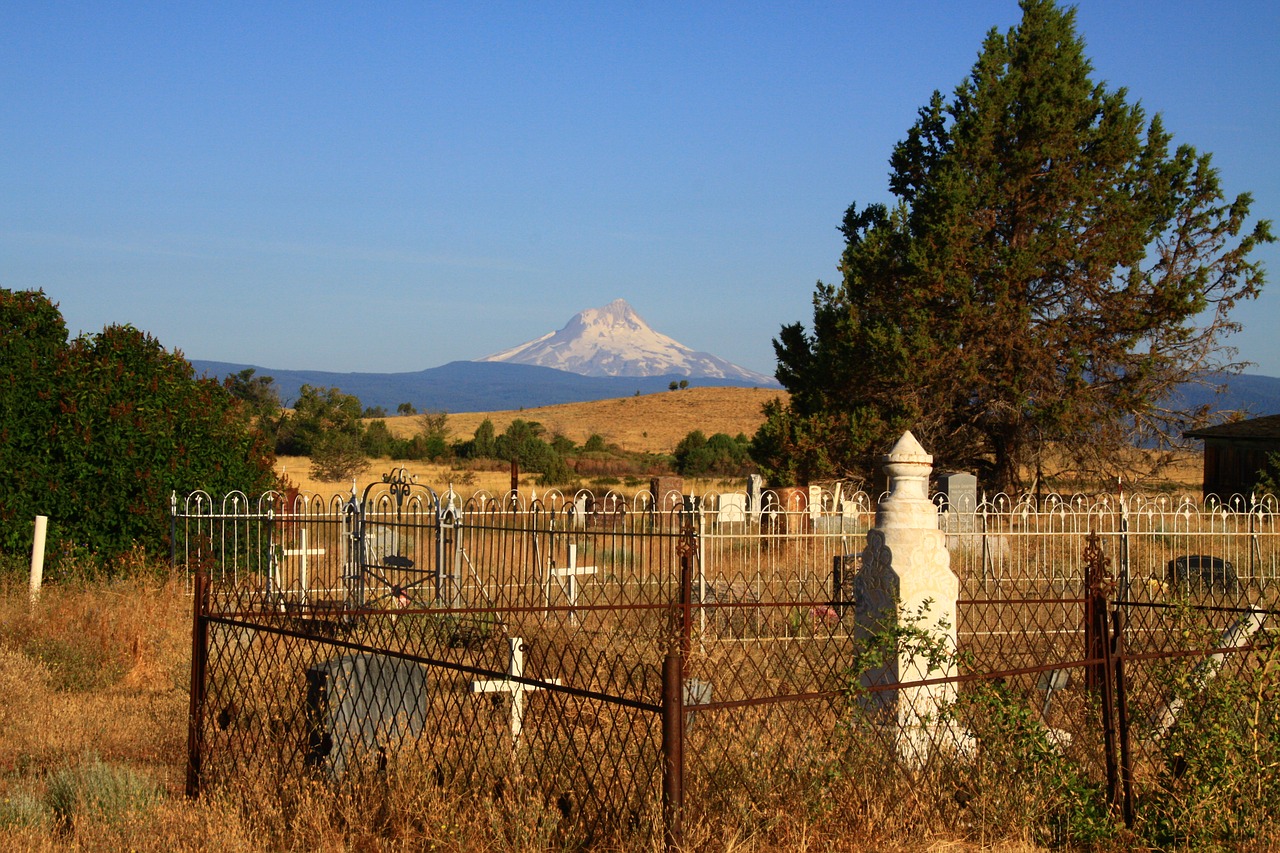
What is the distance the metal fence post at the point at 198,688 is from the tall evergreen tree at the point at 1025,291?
700 inches

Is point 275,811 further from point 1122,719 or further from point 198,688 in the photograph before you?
point 1122,719

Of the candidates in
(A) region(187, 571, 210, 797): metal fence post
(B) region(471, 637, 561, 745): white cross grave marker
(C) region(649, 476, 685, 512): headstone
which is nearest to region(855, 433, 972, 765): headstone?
(B) region(471, 637, 561, 745): white cross grave marker

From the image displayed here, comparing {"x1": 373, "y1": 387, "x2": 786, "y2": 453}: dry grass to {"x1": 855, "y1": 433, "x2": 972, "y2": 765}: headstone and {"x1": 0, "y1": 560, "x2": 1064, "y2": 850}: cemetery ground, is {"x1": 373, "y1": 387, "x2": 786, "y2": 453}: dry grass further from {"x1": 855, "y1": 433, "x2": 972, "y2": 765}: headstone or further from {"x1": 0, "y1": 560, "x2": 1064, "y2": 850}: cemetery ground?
{"x1": 855, "y1": 433, "x2": 972, "y2": 765}: headstone

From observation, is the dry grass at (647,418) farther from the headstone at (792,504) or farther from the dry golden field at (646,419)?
the headstone at (792,504)

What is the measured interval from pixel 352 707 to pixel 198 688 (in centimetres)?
72

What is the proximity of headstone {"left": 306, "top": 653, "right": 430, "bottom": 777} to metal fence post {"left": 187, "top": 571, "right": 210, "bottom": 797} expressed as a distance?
0.49m

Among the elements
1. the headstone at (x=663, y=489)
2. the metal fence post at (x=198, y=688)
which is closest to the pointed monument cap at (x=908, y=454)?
the metal fence post at (x=198, y=688)

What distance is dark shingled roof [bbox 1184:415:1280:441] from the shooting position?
76.9ft

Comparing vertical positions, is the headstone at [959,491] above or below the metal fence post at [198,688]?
above

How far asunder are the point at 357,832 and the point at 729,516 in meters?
8.38

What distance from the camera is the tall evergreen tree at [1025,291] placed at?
22031 mm

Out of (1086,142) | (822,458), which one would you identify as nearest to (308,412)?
(822,458)

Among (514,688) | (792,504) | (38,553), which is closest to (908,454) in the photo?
(514,688)

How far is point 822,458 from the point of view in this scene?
73.7ft
